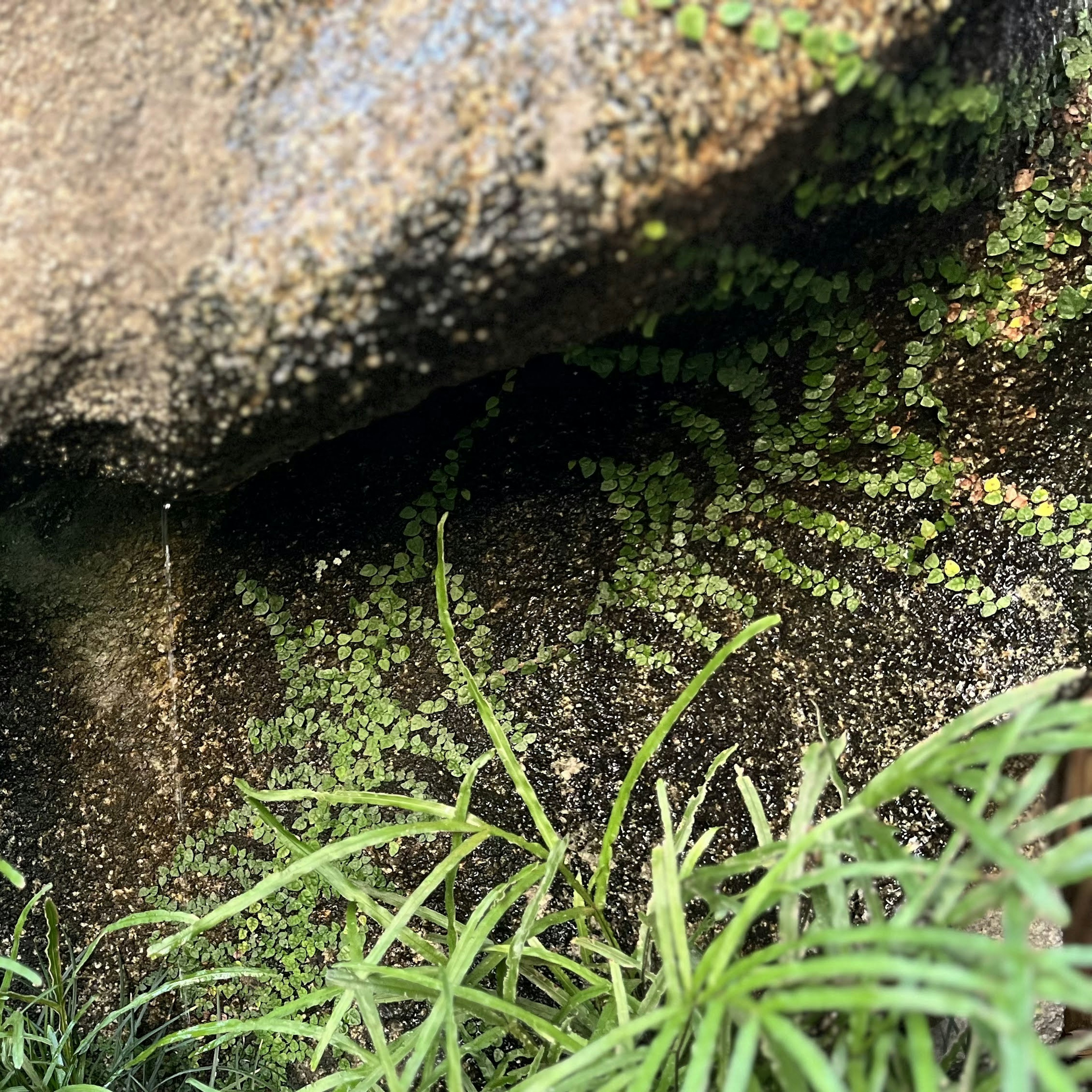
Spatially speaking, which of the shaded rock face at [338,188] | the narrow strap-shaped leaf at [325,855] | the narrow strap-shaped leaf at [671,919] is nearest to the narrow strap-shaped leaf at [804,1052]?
the narrow strap-shaped leaf at [671,919]

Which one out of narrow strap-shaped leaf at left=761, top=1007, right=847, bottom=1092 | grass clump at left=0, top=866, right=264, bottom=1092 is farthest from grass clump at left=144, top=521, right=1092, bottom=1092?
grass clump at left=0, top=866, right=264, bottom=1092

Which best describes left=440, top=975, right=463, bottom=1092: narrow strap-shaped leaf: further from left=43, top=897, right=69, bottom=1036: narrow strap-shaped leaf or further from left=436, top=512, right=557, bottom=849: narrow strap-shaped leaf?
left=43, top=897, right=69, bottom=1036: narrow strap-shaped leaf

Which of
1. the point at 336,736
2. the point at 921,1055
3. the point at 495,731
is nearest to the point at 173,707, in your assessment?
the point at 336,736

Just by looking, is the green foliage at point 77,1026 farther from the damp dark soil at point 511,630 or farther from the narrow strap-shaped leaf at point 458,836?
the narrow strap-shaped leaf at point 458,836

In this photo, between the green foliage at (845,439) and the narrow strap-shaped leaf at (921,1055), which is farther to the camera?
the green foliage at (845,439)

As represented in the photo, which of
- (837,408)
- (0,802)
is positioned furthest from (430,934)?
(837,408)

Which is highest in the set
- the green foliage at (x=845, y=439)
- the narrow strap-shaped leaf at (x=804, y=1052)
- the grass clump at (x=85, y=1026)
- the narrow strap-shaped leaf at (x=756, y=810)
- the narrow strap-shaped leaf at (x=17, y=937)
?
the green foliage at (x=845, y=439)

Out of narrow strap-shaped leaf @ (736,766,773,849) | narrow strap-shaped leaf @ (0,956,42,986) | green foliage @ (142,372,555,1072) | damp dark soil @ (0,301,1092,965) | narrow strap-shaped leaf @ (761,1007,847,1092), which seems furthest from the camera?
green foliage @ (142,372,555,1072)
